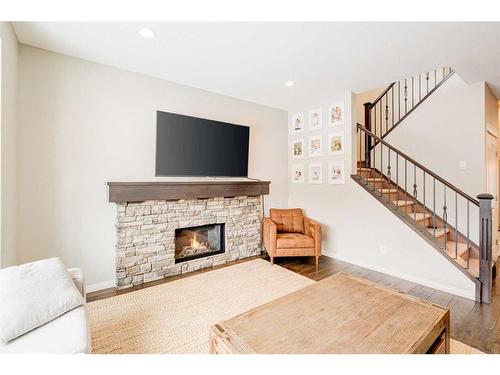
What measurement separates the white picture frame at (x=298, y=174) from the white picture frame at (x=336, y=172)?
0.55 m

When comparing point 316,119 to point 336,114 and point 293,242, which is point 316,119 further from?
point 293,242

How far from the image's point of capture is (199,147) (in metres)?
3.31

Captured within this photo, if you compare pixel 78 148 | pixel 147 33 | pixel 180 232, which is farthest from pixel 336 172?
pixel 78 148

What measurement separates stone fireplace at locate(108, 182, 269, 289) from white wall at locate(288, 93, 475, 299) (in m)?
1.05

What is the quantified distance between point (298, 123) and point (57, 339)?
4113mm

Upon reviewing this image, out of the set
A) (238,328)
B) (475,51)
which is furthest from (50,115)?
(475,51)

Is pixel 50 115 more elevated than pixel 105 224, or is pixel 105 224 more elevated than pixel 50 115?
pixel 50 115

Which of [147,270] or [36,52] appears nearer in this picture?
[36,52]

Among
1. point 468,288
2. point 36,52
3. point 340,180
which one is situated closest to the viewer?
point 36,52

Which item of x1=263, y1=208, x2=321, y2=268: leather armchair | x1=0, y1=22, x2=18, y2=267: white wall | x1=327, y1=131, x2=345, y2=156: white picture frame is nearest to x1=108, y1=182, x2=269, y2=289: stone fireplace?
x1=263, y1=208, x2=321, y2=268: leather armchair

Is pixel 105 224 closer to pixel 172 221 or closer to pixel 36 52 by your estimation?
pixel 172 221

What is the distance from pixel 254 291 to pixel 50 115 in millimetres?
2798

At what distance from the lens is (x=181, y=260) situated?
3262mm
